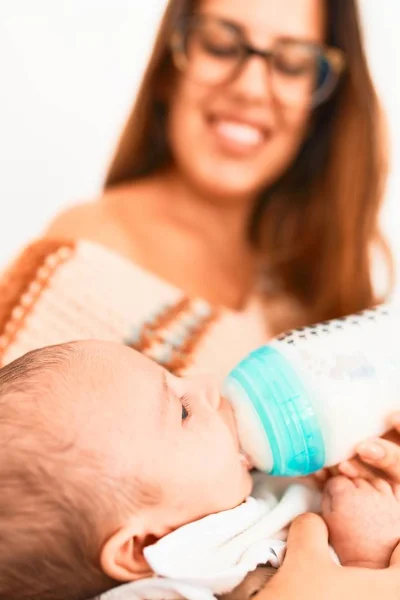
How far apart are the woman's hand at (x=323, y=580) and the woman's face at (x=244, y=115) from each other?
38.2 inches

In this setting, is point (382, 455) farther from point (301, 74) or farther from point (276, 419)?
point (301, 74)

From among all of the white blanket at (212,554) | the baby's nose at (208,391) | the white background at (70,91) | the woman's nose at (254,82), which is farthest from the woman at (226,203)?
the white background at (70,91)

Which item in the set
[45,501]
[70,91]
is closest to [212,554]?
[45,501]

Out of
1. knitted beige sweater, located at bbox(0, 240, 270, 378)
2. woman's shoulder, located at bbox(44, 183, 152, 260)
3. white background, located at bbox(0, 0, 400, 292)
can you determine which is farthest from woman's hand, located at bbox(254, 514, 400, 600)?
white background, located at bbox(0, 0, 400, 292)

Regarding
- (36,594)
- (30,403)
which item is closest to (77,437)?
(30,403)

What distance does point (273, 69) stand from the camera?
1.39m

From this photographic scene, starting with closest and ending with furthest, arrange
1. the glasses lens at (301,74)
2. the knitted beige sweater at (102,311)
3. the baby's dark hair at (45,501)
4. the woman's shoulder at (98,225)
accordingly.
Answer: the baby's dark hair at (45,501) → the knitted beige sweater at (102,311) → the woman's shoulder at (98,225) → the glasses lens at (301,74)

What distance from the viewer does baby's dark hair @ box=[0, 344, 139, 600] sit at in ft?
2.20

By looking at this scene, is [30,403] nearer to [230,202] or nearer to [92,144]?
[230,202]

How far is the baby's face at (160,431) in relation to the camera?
72cm

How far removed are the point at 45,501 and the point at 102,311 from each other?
1.60 feet

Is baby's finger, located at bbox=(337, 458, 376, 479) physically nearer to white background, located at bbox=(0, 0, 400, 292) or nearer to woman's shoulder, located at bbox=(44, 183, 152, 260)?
woman's shoulder, located at bbox=(44, 183, 152, 260)

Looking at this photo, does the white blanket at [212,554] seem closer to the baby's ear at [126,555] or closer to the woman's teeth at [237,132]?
the baby's ear at [126,555]

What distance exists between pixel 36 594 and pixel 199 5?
48.8 inches
